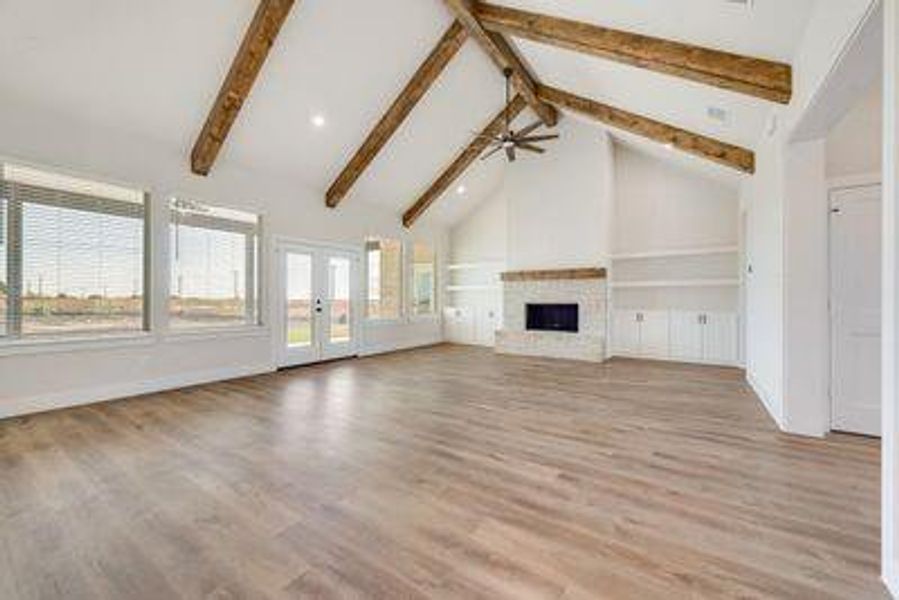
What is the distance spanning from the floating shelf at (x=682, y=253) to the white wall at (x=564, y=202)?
43cm

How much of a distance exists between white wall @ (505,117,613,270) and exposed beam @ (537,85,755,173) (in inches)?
46.8

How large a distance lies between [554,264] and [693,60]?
14.9 feet

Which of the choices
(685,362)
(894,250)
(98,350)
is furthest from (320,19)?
(685,362)

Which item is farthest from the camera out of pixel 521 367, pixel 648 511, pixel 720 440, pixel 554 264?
pixel 554 264

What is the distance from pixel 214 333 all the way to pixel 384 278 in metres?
3.66

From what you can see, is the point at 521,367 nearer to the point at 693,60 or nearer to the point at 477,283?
the point at 477,283

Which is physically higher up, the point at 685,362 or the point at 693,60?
the point at 693,60

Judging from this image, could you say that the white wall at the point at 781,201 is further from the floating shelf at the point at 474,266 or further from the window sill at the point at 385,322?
the window sill at the point at 385,322

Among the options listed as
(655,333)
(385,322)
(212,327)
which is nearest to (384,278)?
(385,322)

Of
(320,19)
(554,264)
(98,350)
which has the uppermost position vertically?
(320,19)

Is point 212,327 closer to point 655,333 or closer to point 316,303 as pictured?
point 316,303

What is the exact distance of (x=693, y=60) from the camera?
3561 mm

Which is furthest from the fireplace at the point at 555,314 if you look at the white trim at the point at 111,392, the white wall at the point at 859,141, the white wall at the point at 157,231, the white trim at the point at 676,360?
the white trim at the point at 111,392

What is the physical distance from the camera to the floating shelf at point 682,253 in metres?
6.56
